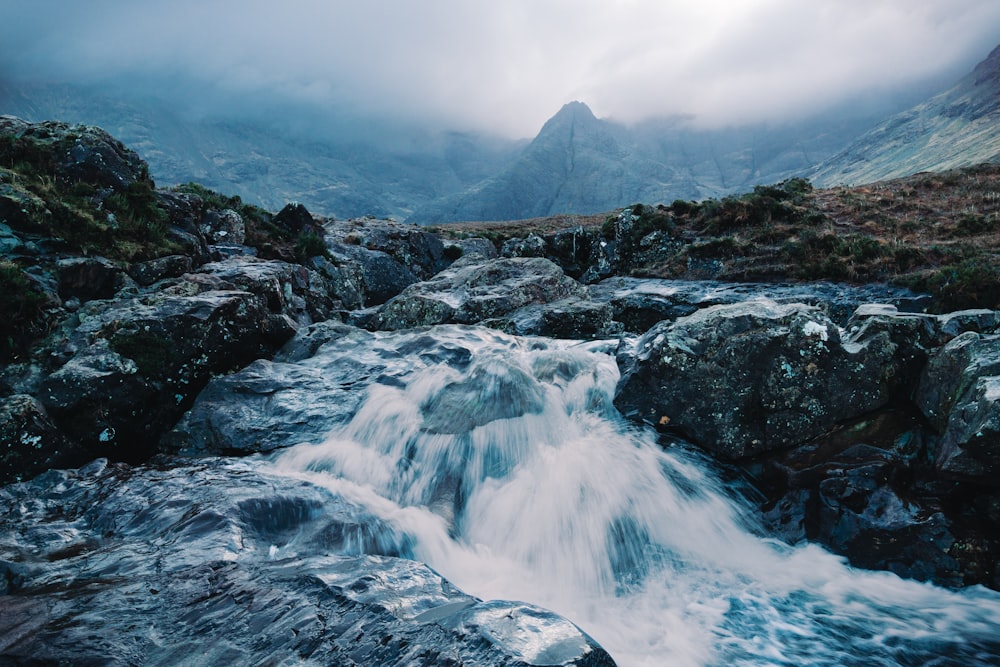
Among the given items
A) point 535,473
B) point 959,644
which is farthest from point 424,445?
point 959,644

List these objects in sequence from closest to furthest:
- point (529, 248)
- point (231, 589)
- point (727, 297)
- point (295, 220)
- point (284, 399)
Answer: point (231, 589) < point (284, 399) < point (727, 297) < point (295, 220) < point (529, 248)

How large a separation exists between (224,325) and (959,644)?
39.5 ft

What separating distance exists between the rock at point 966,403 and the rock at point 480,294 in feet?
33.6

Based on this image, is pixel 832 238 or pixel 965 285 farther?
pixel 832 238

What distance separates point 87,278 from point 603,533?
449 inches

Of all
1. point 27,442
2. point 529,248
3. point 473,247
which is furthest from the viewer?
point 473,247

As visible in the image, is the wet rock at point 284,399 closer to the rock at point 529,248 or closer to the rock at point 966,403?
the rock at point 966,403

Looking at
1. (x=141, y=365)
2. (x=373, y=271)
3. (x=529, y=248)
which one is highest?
(x=529, y=248)

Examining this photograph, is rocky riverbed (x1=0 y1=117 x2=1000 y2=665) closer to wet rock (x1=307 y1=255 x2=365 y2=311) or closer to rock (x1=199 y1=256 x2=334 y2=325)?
rock (x1=199 y1=256 x2=334 y2=325)

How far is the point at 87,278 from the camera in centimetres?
963

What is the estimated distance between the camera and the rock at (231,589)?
3059 millimetres

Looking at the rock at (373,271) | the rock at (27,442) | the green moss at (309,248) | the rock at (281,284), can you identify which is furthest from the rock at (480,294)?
the rock at (27,442)

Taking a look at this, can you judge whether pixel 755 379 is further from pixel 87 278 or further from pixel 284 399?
pixel 87 278

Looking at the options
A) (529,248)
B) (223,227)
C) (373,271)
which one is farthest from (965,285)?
(223,227)
